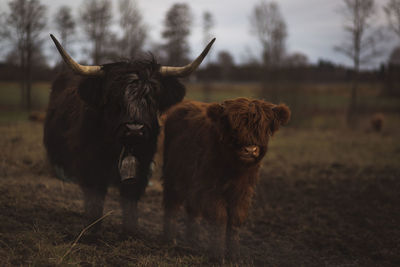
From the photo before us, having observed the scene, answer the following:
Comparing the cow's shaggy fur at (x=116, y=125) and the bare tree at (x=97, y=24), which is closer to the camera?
the cow's shaggy fur at (x=116, y=125)

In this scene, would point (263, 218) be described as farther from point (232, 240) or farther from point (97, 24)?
point (97, 24)

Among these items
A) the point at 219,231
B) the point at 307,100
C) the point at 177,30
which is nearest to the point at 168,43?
the point at 177,30

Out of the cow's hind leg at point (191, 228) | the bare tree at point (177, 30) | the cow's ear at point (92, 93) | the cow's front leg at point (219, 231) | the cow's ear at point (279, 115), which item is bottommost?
the cow's hind leg at point (191, 228)

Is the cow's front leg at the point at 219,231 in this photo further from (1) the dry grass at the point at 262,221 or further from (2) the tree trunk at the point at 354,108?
(2) the tree trunk at the point at 354,108

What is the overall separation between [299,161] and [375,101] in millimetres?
14746

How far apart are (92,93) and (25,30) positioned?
8294mm

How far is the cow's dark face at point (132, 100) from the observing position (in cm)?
341

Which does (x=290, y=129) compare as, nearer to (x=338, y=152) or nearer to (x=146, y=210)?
(x=338, y=152)

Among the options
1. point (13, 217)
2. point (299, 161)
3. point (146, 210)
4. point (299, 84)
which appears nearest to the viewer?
point (13, 217)

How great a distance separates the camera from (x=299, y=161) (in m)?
9.53

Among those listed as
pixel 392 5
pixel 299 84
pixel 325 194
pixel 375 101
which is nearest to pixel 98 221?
pixel 325 194

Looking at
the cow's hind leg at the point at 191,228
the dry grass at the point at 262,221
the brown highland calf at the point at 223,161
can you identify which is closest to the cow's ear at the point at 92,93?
the brown highland calf at the point at 223,161

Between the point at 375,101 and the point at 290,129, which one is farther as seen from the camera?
→ the point at 375,101

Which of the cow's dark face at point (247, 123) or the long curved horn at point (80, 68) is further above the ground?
the long curved horn at point (80, 68)
